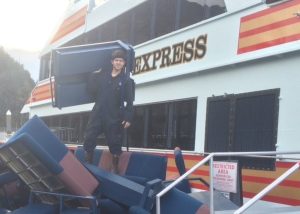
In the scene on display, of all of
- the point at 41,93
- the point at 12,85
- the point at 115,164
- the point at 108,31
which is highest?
the point at 12,85

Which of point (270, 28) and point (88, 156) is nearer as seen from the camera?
point (88, 156)

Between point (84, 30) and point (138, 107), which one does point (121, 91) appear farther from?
point (84, 30)

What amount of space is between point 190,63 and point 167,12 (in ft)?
3.90

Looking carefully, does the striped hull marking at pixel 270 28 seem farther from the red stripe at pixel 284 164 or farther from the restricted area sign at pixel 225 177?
the restricted area sign at pixel 225 177

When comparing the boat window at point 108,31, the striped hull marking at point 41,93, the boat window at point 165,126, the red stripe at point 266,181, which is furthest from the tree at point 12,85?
the red stripe at point 266,181

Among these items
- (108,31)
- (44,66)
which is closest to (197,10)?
(108,31)

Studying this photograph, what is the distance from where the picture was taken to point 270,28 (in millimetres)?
4949

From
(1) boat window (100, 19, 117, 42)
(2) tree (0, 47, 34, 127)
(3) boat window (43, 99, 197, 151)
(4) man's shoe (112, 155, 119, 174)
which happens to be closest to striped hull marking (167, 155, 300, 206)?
(3) boat window (43, 99, 197, 151)

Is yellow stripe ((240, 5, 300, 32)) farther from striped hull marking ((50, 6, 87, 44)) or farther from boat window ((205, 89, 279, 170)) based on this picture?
striped hull marking ((50, 6, 87, 44))

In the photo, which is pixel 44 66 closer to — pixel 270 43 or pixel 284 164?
pixel 270 43

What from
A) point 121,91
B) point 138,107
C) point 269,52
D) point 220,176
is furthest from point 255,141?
point 138,107

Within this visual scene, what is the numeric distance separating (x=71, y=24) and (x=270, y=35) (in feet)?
21.8

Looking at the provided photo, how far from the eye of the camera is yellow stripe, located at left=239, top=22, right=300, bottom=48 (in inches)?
183

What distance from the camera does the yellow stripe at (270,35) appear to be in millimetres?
4648
